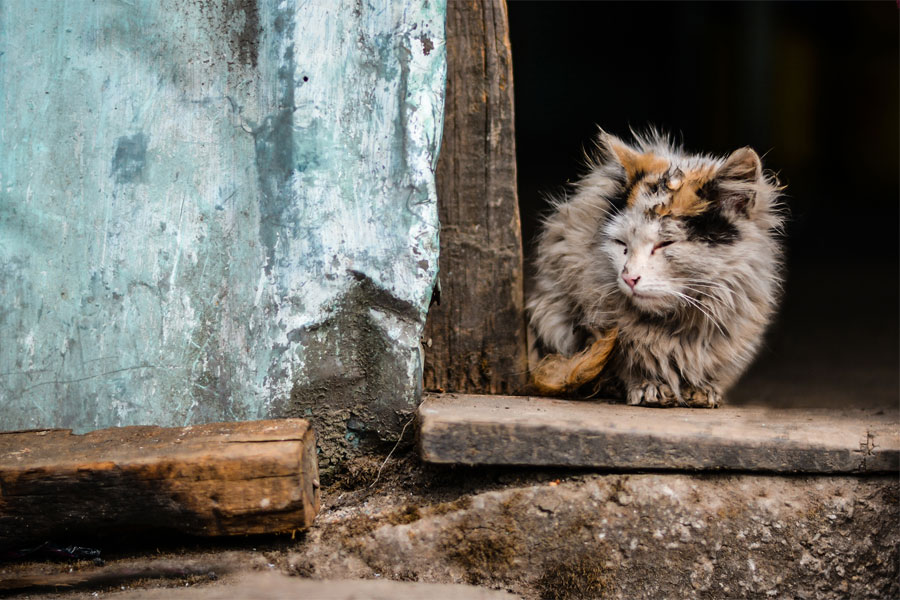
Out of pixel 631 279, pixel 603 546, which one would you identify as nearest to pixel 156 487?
pixel 603 546

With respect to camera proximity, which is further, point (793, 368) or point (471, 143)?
point (793, 368)

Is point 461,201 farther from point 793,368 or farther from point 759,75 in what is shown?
point 759,75

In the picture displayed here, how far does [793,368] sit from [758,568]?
2.38 meters

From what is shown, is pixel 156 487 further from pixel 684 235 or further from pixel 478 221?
pixel 684 235

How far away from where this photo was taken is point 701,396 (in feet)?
7.89

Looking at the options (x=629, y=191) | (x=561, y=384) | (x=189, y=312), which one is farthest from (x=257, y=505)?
(x=629, y=191)

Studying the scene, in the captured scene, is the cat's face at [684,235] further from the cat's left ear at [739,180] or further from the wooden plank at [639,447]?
the wooden plank at [639,447]

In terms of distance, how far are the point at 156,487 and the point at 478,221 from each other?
1.20 meters

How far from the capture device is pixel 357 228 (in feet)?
6.87

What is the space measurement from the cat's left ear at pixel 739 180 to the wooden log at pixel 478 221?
619 mm

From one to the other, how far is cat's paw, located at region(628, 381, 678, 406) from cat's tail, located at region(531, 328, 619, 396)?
129mm

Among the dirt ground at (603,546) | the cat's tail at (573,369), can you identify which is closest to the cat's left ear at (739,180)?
the cat's tail at (573,369)

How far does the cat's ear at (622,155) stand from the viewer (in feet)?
7.73

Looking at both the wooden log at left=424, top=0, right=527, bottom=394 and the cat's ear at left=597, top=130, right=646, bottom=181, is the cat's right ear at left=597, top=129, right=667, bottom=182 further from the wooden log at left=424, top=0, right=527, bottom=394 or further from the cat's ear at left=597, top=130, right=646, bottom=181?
the wooden log at left=424, top=0, right=527, bottom=394
